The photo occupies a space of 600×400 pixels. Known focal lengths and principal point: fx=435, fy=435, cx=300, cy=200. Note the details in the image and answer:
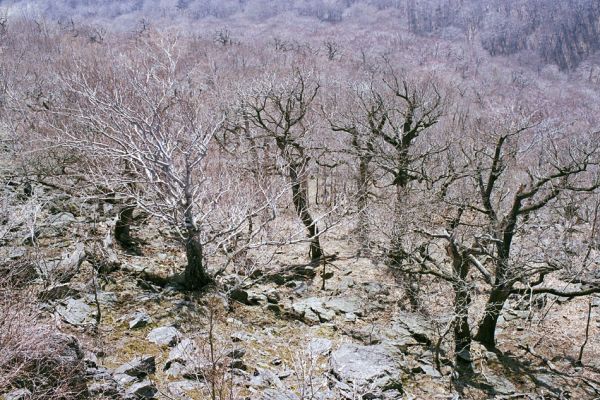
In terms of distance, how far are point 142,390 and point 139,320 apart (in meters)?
2.43

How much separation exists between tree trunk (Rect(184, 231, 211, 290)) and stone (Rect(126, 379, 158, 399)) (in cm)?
367

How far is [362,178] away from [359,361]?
10951 mm

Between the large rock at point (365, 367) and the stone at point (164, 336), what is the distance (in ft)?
8.64

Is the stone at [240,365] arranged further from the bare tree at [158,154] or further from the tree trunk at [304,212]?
the tree trunk at [304,212]

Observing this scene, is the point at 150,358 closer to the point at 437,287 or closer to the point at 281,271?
the point at 281,271

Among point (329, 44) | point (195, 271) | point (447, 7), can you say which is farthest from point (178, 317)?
point (447, 7)

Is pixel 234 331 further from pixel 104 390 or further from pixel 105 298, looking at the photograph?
pixel 104 390

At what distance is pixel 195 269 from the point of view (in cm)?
943

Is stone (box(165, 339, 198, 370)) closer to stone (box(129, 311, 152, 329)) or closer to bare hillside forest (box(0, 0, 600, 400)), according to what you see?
bare hillside forest (box(0, 0, 600, 400))

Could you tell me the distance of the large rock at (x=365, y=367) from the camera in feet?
22.7

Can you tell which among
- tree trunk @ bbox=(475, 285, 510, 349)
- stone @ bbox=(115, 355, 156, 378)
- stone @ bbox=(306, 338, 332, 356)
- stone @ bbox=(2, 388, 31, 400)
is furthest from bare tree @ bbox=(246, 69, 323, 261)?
stone @ bbox=(2, 388, 31, 400)

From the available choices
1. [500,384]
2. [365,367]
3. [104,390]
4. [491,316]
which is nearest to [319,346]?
[365,367]

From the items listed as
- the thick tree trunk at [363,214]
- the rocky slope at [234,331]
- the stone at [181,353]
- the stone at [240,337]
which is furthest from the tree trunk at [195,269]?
the thick tree trunk at [363,214]

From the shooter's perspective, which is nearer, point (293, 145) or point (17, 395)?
point (17, 395)
